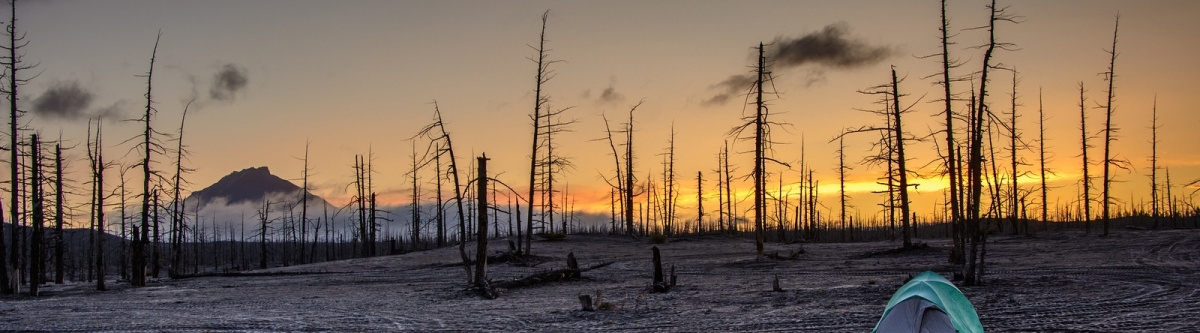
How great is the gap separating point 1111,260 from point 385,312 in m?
22.6

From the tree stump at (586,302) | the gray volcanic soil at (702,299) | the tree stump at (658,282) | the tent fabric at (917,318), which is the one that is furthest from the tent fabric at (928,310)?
the tree stump at (658,282)

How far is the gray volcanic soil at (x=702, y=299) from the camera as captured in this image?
15.1m

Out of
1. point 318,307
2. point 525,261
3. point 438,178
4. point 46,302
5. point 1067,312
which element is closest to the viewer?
point 1067,312

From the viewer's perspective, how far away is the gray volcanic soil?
1505 centimetres

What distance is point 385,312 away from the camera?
1888 cm

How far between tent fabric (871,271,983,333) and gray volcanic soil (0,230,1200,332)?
1955 mm

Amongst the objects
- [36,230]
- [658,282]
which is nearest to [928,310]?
[658,282]

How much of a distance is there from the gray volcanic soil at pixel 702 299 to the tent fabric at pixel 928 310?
1.96 m

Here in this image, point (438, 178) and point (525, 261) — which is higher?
point (438, 178)

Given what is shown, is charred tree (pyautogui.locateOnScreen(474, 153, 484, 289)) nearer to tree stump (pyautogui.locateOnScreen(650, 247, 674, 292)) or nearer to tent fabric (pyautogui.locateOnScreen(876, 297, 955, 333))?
tree stump (pyautogui.locateOnScreen(650, 247, 674, 292))

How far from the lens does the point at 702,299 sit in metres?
19.5

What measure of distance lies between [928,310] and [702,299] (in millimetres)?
8498

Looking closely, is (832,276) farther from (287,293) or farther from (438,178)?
(438,178)

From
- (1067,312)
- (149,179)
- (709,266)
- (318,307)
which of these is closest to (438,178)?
(149,179)
